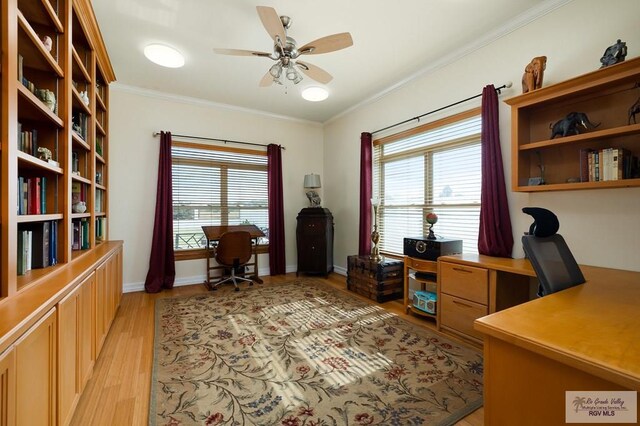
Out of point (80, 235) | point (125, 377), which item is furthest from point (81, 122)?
point (125, 377)

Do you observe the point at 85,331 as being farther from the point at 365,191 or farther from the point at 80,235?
the point at 365,191

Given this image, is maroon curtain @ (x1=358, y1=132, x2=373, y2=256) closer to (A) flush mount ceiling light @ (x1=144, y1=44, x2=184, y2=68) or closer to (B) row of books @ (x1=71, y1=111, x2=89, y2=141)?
(A) flush mount ceiling light @ (x1=144, y1=44, x2=184, y2=68)

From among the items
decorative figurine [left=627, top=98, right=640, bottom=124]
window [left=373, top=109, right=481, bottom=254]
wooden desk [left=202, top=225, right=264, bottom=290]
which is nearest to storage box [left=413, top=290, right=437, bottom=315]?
window [left=373, top=109, right=481, bottom=254]

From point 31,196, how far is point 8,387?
1261mm

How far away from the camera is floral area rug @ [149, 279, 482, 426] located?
158cm

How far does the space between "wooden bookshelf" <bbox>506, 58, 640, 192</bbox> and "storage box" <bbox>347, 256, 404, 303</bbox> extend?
1.72 m

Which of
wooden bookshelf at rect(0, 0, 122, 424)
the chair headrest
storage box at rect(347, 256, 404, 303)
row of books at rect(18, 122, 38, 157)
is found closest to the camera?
wooden bookshelf at rect(0, 0, 122, 424)

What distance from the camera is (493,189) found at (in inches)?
104

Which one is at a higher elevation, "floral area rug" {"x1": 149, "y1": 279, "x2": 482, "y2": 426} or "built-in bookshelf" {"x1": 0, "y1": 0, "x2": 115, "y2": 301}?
"built-in bookshelf" {"x1": 0, "y1": 0, "x2": 115, "y2": 301}

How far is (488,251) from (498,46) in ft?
6.64

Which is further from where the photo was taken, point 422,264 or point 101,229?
point 101,229

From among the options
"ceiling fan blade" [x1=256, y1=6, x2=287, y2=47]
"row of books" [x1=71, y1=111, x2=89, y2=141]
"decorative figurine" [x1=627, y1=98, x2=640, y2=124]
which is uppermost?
"ceiling fan blade" [x1=256, y1=6, x2=287, y2=47]

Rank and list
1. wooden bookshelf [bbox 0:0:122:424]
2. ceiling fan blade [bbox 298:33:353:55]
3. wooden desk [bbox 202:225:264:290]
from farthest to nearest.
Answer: wooden desk [bbox 202:225:264:290] < ceiling fan blade [bbox 298:33:353:55] < wooden bookshelf [bbox 0:0:122:424]

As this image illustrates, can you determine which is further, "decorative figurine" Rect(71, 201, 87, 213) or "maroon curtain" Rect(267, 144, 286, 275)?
"maroon curtain" Rect(267, 144, 286, 275)
